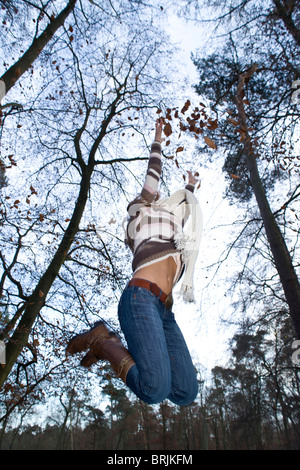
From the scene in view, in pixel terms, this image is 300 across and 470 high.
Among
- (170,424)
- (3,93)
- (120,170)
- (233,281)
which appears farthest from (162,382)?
(170,424)

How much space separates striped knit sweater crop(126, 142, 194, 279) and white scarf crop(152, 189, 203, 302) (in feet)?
0.24

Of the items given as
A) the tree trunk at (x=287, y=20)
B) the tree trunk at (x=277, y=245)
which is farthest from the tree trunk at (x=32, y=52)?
the tree trunk at (x=287, y=20)

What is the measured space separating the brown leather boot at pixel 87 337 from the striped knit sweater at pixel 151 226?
1.90 ft

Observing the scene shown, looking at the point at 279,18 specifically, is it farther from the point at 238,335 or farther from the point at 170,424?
the point at 170,424

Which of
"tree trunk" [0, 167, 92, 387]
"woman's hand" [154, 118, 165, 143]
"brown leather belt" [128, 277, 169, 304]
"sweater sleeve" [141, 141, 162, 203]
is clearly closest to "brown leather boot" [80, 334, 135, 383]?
"brown leather belt" [128, 277, 169, 304]

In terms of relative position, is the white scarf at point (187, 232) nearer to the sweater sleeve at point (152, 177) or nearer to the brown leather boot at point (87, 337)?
the sweater sleeve at point (152, 177)

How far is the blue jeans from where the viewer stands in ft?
6.32

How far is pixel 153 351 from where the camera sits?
1970 mm

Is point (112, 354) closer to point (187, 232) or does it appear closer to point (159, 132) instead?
point (187, 232)

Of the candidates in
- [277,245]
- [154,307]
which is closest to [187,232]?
[154,307]

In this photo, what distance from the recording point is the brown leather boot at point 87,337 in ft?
7.64
